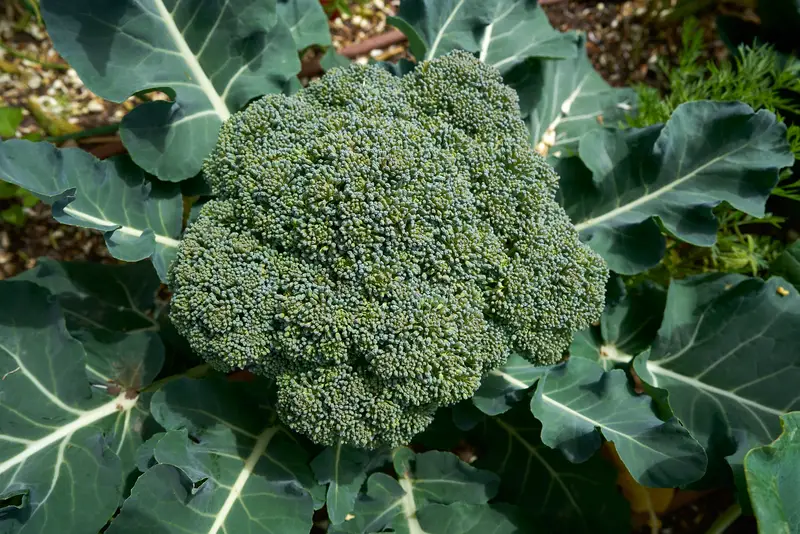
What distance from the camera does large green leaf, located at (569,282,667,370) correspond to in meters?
1.63

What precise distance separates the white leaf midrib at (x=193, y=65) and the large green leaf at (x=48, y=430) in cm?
65

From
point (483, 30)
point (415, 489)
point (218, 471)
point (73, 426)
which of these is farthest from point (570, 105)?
point (73, 426)

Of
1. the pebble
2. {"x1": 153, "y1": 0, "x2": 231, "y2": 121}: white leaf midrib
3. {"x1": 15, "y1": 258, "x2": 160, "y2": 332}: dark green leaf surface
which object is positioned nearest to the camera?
{"x1": 153, "y1": 0, "x2": 231, "y2": 121}: white leaf midrib

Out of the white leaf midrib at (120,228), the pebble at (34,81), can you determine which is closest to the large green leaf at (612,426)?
the white leaf midrib at (120,228)

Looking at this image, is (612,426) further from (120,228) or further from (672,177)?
(120,228)

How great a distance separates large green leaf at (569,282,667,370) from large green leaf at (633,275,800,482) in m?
0.10

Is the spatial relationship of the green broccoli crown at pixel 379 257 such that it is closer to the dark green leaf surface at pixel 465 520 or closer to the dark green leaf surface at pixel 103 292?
the dark green leaf surface at pixel 465 520

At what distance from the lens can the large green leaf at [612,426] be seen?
126 centimetres

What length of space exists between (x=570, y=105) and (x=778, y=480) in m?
1.25

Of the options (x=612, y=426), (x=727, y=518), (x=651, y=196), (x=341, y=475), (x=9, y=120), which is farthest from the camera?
(x=9, y=120)

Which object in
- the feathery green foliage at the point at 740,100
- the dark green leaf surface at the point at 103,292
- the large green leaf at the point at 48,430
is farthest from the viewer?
the feathery green foliage at the point at 740,100

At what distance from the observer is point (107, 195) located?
139cm

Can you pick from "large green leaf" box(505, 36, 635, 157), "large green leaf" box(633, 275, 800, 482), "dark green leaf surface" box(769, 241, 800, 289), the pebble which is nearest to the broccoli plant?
"large green leaf" box(633, 275, 800, 482)

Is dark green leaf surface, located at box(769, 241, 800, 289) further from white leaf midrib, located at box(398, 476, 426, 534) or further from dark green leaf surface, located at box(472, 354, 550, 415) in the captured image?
white leaf midrib, located at box(398, 476, 426, 534)
